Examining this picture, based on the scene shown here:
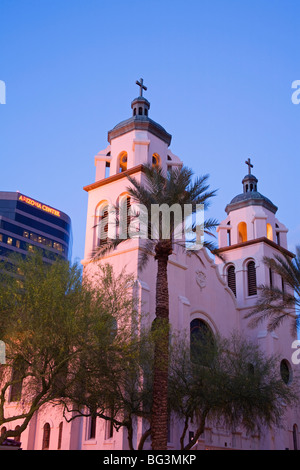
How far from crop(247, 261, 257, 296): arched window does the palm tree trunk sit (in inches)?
719

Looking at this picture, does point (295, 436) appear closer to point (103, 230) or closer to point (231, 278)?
point (231, 278)

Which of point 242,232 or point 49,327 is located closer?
point 49,327

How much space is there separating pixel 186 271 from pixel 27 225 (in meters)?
67.8

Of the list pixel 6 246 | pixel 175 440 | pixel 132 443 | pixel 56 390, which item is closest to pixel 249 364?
pixel 175 440

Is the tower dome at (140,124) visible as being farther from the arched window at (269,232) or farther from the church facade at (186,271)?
the arched window at (269,232)

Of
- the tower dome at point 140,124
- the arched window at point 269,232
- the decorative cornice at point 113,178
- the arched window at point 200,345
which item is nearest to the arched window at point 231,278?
the arched window at point 269,232

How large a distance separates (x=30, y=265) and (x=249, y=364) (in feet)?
39.7

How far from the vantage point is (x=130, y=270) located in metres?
29.4

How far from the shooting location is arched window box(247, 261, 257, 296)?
39312mm

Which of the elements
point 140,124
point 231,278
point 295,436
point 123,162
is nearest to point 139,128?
point 140,124

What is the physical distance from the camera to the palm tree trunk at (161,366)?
20.2 metres

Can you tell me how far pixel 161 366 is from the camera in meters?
20.8
